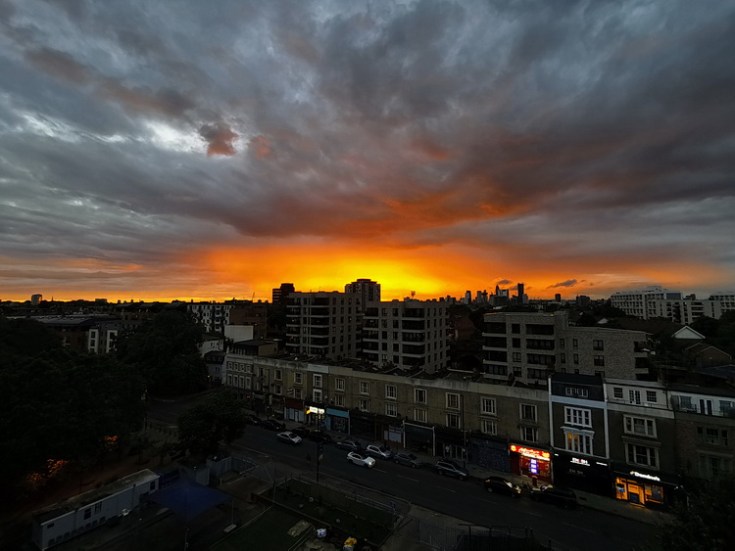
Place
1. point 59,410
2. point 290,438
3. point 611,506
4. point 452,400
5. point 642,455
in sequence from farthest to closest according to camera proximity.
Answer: point 290,438 → point 452,400 → point 642,455 → point 611,506 → point 59,410

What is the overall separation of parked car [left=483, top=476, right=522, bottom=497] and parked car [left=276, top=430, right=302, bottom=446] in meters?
24.4

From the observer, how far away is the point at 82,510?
2775 centimetres

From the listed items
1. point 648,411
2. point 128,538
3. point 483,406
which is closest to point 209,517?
point 128,538

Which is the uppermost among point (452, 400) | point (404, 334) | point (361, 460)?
point (404, 334)

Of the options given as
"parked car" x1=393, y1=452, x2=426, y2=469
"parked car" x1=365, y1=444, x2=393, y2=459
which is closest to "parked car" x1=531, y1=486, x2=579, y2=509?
"parked car" x1=393, y1=452, x2=426, y2=469

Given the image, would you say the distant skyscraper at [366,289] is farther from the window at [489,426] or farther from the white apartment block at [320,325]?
the window at [489,426]

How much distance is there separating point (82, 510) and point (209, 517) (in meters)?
9.49

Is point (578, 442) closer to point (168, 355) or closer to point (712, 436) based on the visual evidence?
point (712, 436)

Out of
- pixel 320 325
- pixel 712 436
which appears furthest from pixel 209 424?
pixel 320 325

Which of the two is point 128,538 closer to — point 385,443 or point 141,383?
point 141,383

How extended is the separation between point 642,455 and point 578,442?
206 inches

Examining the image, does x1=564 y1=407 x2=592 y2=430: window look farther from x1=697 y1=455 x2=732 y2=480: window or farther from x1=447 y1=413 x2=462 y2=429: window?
x1=447 y1=413 x2=462 y2=429: window

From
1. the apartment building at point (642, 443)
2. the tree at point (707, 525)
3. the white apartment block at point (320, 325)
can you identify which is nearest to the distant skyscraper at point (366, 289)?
the white apartment block at point (320, 325)

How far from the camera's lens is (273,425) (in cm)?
5316
